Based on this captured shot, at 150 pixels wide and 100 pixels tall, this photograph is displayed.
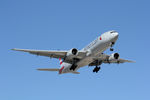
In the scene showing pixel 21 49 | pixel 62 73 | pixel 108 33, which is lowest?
pixel 62 73

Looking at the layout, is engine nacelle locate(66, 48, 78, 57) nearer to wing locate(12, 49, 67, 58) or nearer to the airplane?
the airplane

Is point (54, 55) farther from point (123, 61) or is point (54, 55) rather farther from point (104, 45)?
point (123, 61)

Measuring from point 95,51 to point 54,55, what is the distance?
6.87m

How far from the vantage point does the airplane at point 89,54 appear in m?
41.8

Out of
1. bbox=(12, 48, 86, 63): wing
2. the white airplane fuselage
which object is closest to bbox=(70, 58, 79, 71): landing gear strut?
the white airplane fuselage

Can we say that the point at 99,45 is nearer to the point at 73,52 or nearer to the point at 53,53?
the point at 73,52

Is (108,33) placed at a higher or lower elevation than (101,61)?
higher

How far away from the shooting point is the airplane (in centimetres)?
4184

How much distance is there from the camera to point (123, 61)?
171ft

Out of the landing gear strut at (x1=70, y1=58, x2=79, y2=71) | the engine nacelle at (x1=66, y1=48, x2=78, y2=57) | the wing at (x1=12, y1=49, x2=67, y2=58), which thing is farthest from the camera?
the landing gear strut at (x1=70, y1=58, x2=79, y2=71)

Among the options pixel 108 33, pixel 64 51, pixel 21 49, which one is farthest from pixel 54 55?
pixel 108 33

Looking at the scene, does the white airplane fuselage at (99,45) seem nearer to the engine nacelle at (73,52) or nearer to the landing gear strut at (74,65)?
the landing gear strut at (74,65)

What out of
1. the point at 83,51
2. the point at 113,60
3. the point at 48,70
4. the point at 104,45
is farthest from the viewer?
the point at 48,70

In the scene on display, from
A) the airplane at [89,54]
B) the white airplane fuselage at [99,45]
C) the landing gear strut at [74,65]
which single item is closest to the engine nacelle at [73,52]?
the airplane at [89,54]
